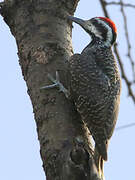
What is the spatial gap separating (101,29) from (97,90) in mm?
1295

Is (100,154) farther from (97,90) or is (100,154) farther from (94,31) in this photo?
(94,31)

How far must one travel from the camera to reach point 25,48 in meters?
4.54

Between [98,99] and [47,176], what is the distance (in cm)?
124

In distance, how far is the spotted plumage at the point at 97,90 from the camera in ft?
14.6

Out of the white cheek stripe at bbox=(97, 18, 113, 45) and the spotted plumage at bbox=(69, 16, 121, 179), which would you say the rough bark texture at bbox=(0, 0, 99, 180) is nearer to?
the spotted plumage at bbox=(69, 16, 121, 179)

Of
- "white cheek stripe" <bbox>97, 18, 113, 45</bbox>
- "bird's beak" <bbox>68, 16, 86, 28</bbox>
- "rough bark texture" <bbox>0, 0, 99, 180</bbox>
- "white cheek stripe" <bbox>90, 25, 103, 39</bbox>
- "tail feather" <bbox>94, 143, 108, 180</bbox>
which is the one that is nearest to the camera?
"rough bark texture" <bbox>0, 0, 99, 180</bbox>

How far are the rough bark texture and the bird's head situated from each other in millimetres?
755

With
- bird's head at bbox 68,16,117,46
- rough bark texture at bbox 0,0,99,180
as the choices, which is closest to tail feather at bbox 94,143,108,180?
rough bark texture at bbox 0,0,99,180

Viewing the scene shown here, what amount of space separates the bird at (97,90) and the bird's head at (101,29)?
0.68ft

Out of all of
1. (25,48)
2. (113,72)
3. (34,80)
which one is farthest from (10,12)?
(113,72)

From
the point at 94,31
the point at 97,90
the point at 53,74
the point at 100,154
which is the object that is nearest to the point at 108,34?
the point at 94,31

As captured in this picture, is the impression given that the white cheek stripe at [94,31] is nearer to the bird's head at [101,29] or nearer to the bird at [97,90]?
the bird's head at [101,29]

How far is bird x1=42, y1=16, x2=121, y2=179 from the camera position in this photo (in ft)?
14.5

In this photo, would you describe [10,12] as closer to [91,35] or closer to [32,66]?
[32,66]
